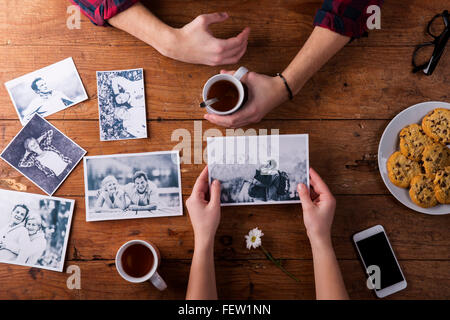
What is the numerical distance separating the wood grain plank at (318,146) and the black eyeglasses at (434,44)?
0.74 ft

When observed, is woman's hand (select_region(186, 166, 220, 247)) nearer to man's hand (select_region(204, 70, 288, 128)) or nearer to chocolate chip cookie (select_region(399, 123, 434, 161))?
man's hand (select_region(204, 70, 288, 128))

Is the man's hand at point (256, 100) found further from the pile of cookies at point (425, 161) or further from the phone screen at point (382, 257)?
the phone screen at point (382, 257)

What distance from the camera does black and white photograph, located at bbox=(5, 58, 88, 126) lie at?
1.07 metres

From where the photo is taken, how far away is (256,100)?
98cm

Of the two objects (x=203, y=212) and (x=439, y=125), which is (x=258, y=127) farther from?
(x=439, y=125)

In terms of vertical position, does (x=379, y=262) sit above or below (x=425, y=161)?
below

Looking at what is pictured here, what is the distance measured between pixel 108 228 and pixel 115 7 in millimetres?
712

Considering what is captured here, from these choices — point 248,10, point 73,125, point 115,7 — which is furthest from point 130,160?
point 248,10

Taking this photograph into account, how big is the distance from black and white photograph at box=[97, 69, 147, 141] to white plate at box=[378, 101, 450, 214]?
0.78m

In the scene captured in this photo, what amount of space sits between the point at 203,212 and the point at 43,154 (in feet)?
1.89

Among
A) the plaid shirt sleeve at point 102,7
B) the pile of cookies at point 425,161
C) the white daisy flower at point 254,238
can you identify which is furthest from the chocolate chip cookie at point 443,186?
the plaid shirt sleeve at point 102,7

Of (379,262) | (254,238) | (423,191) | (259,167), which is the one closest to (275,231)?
(254,238)

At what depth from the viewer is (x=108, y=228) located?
1050 mm
